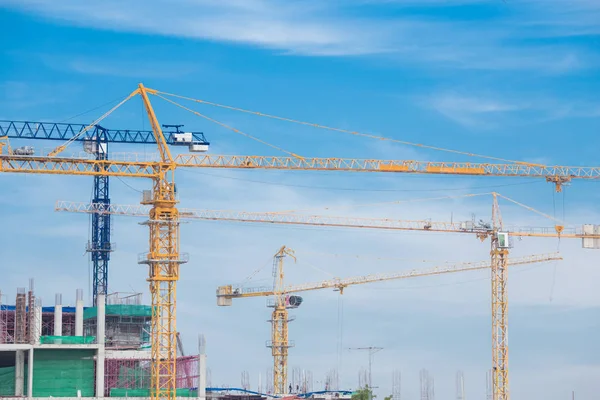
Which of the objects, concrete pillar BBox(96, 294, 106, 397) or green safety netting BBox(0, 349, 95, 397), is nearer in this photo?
green safety netting BBox(0, 349, 95, 397)

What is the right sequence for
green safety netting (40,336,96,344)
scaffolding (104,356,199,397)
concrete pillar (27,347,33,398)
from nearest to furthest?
concrete pillar (27,347,33,398), green safety netting (40,336,96,344), scaffolding (104,356,199,397)

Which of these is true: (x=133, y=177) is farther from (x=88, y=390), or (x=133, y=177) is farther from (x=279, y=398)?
(x=279, y=398)

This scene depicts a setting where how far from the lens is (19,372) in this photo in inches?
6093

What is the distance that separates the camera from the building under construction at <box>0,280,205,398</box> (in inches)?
6083

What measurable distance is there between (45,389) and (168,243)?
2413 centimetres

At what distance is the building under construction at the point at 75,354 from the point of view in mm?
154500

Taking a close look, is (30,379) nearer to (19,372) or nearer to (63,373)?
(19,372)

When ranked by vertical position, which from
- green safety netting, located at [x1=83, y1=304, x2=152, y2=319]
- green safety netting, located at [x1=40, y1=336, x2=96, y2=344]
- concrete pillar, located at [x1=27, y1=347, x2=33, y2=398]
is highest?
green safety netting, located at [x1=83, y1=304, x2=152, y2=319]

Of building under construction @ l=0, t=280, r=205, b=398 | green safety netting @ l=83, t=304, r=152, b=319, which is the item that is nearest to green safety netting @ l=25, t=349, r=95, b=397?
building under construction @ l=0, t=280, r=205, b=398

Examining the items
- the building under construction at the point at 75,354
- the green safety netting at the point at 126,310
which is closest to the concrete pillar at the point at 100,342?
the building under construction at the point at 75,354

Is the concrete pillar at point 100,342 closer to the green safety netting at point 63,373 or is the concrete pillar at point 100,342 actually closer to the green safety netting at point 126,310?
the green safety netting at point 63,373

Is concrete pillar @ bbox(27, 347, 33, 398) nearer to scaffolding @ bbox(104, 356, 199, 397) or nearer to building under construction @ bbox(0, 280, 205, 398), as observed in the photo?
building under construction @ bbox(0, 280, 205, 398)

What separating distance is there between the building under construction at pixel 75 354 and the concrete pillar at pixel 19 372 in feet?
0.35

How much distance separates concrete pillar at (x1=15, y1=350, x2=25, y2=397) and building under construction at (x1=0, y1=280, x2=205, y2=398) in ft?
0.35
